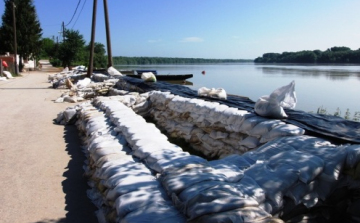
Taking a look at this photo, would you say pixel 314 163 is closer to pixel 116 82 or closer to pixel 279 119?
pixel 279 119

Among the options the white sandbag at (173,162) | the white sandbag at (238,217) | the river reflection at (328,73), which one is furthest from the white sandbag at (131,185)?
the river reflection at (328,73)

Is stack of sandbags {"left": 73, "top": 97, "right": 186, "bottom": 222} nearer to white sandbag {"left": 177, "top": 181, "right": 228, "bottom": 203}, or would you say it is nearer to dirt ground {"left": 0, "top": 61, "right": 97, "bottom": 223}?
white sandbag {"left": 177, "top": 181, "right": 228, "bottom": 203}

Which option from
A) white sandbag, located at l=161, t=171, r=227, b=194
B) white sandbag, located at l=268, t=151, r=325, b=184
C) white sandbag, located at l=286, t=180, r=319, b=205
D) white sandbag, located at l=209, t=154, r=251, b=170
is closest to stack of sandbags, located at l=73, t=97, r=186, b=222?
white sandbag, located at l=161, t=171, r=227, b=194

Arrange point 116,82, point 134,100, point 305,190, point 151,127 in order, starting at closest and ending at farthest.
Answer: point 305,190
point 151,127
point 134,100
point 116,82

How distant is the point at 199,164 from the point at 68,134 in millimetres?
4761

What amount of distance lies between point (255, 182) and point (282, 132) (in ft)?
4.53

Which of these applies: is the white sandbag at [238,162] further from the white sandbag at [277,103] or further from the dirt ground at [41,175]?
the white sandbag at [277,103]

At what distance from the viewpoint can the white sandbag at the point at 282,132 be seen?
3.89 m

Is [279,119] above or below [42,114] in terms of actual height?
above

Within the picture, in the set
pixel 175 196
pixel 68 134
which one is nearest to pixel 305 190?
pixel 175 196

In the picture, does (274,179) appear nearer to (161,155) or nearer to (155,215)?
(155,215)

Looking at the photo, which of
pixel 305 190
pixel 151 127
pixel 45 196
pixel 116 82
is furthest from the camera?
pixel 116 82

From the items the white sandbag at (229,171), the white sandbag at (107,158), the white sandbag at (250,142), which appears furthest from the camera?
the white sandbag at (250,142)

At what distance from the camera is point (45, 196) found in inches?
153
